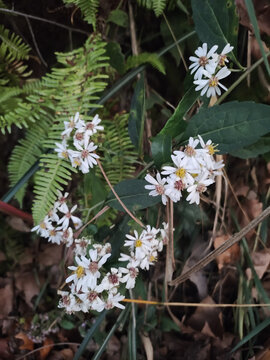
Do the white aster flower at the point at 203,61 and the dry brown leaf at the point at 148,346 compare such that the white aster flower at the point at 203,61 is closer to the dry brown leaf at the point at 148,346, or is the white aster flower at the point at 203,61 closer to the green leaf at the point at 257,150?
the green leaf at the point at 257,150

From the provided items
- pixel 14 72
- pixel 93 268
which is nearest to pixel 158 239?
pixel 93 268

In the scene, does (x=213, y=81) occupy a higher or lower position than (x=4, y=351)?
higher

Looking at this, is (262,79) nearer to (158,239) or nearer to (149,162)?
(149,162)

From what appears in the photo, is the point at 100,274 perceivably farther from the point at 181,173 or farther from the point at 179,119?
the point at 179,119

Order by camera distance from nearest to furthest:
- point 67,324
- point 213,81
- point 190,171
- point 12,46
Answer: point 190,171
point 213,81
point 12,46
point 67,324

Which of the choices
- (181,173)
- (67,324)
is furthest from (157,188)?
(67,324)

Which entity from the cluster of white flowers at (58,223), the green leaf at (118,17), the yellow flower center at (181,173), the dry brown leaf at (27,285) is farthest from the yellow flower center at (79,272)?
the green leaf at (118,17)
